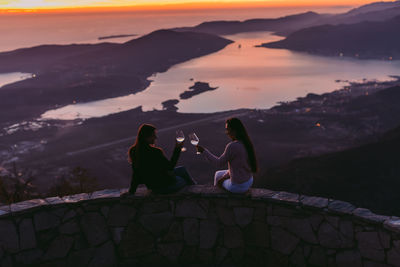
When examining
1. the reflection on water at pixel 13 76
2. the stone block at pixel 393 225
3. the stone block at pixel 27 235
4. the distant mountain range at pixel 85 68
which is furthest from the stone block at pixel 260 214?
the reflection on water at pixel 13 76

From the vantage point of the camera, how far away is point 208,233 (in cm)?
579

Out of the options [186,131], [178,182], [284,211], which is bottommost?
[186,131]

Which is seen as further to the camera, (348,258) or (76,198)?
(76,198)

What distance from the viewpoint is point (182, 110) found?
287 feet

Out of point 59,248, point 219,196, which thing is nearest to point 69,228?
point 59,248

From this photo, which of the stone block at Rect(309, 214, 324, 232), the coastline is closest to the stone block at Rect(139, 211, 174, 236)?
the stone block at Rect(309, 214, 324, 232)

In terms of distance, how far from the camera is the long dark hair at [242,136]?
5594 millimetres

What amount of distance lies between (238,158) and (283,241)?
4.47 ft

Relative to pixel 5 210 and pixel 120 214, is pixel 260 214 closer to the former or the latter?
pixel 120 214

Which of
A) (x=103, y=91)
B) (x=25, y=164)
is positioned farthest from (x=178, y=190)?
(x=103, y=91)

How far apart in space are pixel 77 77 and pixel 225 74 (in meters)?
51.1

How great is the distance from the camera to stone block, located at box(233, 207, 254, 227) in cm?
568

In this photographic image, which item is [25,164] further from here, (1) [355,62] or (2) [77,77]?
(1) [355,62]

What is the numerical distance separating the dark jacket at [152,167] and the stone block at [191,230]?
25.4 inches
